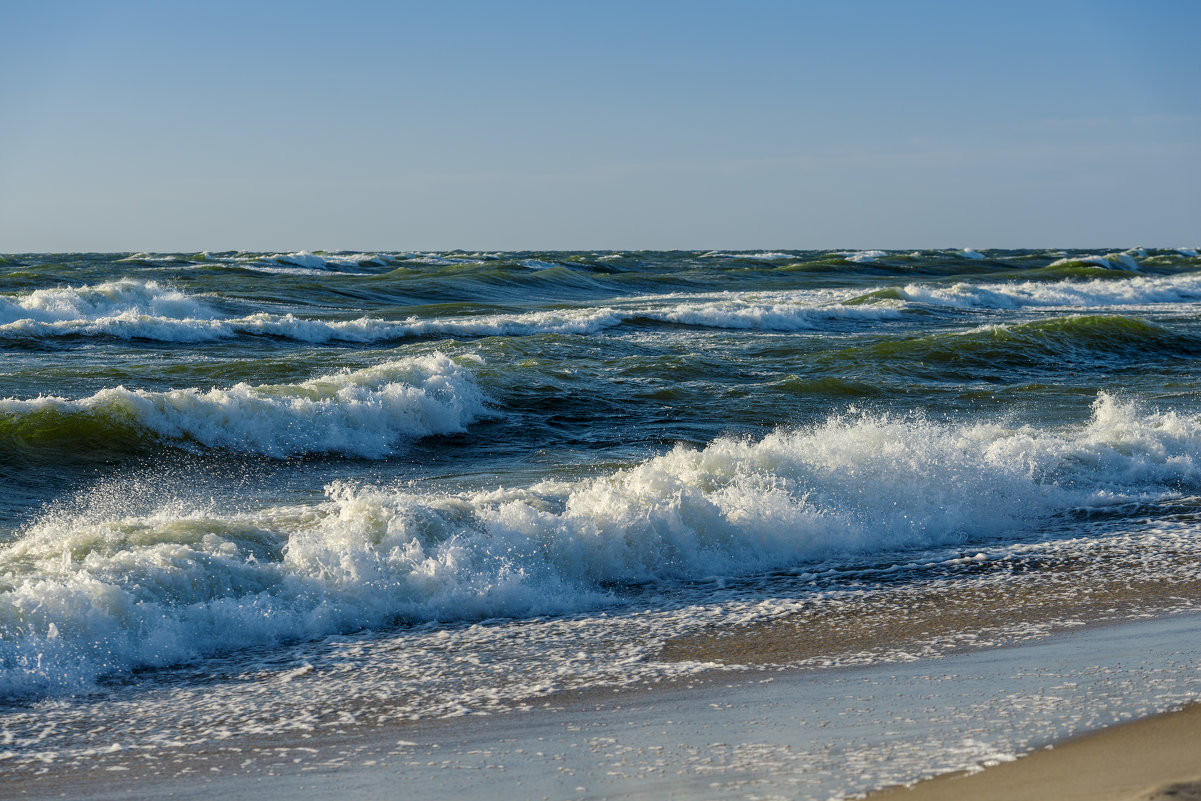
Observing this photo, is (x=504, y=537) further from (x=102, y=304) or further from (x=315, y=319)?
(x=102, y=304)

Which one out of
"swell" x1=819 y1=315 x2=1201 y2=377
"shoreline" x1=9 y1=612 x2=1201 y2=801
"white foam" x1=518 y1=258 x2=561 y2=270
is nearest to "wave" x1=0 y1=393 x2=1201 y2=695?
"shoreline" x1=9 y1=612 x2=1201 y2=801

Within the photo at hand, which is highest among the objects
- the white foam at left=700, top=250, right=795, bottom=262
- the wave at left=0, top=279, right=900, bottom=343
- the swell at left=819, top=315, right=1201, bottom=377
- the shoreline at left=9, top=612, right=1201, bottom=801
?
the white foam at left=700, top=250, right=795, bottom=262

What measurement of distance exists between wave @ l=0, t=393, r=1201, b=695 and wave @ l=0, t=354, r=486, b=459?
1.39 metres

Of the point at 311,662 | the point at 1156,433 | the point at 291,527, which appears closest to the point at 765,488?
the point at 291,527

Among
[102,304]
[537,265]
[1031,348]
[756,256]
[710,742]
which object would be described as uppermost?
[756,256]

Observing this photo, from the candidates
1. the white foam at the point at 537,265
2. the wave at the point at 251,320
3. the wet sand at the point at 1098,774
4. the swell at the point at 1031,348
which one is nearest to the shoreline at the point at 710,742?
the wet sand at the point at 1098,774

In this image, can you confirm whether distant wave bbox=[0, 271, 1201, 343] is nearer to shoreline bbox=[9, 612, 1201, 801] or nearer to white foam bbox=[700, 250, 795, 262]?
shoreline bbox=[9, 612, 1201, 801]

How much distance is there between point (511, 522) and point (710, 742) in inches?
118

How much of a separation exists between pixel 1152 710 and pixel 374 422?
8.68 m

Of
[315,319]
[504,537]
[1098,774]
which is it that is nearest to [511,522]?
[504,537]

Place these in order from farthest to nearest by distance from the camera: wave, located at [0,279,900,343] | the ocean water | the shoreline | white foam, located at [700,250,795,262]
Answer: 1. white foam, located at [700,250,795,262]
2. wave, located at [0,279,900,343]
3. the ocean water
4. the shoreline

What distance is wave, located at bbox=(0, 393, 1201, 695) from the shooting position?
5.12 m

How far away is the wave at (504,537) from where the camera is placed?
5125 mm

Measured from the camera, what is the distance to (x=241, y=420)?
35.0ft
